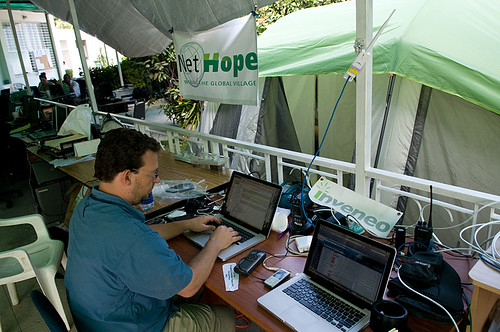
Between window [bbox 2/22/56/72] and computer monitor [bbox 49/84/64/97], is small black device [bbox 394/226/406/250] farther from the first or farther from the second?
window [bbox 2/22/56/72]

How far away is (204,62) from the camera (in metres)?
2.84

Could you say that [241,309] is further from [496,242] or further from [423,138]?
[423,138]

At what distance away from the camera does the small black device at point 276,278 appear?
4.29 ft

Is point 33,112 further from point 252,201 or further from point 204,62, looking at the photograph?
point 252,201

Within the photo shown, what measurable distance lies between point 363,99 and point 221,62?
132 cm

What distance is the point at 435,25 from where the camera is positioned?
264cm

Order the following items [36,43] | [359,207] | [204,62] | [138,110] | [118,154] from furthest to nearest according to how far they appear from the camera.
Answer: [36,43] < [138,110] < [204,62] < [359,207] < [118,154]

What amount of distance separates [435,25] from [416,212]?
1452mm

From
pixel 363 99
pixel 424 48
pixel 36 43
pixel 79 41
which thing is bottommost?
pixel 363 99

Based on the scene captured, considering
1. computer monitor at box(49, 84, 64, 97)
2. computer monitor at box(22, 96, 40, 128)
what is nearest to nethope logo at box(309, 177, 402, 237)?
computer monitor at box(22, 96, 40, 128)

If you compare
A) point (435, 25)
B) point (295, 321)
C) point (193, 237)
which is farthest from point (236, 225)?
point (435, 25)

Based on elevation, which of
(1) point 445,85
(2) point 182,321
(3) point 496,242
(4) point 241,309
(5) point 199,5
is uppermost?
(5) point 199,5

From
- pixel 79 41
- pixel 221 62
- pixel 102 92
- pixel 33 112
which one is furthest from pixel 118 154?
pixel 102 92

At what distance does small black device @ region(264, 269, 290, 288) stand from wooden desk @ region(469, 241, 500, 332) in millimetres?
624
